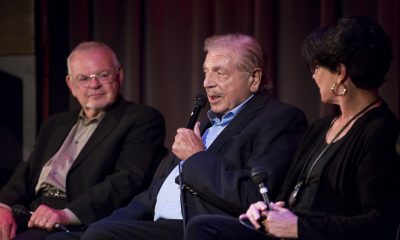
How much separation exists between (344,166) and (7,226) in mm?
1721

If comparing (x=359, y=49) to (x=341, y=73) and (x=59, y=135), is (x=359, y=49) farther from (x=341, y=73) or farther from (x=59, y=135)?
(x=59, y=135)

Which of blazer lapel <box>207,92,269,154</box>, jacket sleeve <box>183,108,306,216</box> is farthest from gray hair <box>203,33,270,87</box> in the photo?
jacket sleeve <box>183,108,306,216</box>

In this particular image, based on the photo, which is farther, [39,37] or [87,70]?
[39,37]

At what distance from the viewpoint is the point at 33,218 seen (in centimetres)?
332

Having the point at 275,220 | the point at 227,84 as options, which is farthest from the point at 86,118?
the point at 275,220

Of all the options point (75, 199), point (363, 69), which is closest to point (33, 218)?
point (75, 199)

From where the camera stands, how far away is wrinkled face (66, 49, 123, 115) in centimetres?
369

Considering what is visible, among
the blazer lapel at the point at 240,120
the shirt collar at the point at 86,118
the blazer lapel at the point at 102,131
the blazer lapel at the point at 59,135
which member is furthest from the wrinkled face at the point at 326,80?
the blazer lapel at the point at 59,135

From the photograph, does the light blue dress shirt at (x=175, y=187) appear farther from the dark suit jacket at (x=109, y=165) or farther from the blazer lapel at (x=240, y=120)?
the dark suit jacket at (x=109, y=165)

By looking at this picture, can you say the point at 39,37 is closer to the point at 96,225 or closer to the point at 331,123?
the point at 96,225

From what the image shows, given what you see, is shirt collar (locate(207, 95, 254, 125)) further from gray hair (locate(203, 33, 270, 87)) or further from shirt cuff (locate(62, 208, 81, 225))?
shirt cuff (locate(62, 208, 81, 225))

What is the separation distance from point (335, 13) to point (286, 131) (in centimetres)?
120

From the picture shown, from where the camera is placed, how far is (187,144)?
112 inches

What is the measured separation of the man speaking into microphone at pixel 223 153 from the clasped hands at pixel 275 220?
0.35m
